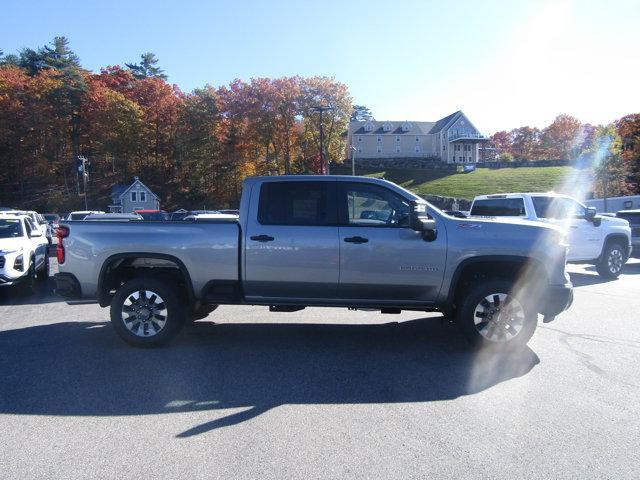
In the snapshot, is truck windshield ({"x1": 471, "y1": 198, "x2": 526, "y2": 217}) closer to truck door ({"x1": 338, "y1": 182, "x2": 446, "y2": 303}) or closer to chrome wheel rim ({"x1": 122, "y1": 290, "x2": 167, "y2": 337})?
truck door ({"x1": 338, "y1": 182, "x2": 446, "y2": 303})

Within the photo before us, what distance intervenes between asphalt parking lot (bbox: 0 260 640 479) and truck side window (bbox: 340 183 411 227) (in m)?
1.63

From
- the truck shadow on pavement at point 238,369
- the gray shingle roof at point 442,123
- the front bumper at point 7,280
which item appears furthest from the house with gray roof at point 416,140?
the truck shadow on pavement at point 238,369

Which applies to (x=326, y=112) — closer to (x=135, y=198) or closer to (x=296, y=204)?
(x=135, y=198)

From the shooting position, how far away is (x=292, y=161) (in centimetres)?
6194

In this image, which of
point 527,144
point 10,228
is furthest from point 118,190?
point 527,144

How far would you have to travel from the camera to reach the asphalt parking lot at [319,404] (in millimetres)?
3598

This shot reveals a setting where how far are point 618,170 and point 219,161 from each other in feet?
133

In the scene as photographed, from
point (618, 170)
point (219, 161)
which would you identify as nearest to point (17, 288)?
point (618, 170)

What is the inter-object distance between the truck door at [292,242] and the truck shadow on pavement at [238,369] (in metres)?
0.81

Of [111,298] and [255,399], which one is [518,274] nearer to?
[255,399]

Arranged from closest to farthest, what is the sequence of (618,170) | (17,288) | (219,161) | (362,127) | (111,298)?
(111,298), (17,288), (618,170), (219,161), (362,127)

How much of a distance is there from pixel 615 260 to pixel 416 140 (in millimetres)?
76001

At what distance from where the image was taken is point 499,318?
6.16 m

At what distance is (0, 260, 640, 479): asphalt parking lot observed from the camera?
3598mm
